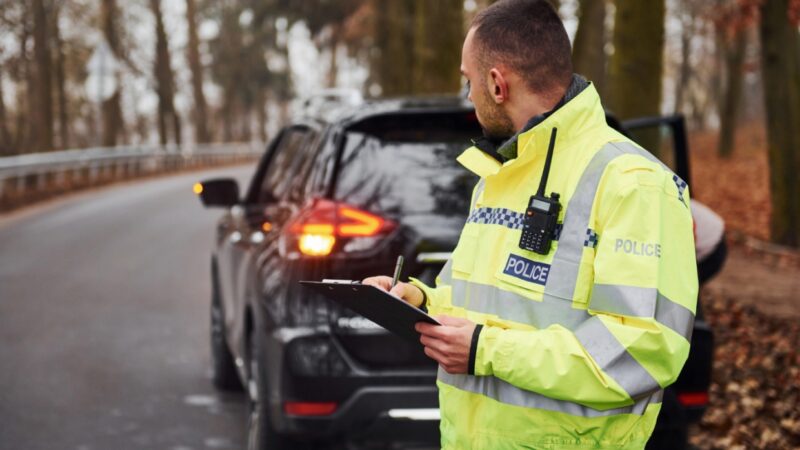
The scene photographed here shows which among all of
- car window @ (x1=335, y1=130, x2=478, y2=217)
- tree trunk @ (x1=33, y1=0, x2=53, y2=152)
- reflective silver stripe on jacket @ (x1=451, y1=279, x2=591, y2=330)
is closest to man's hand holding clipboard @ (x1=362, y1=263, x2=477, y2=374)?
reflective silver stripe on jacket @ (x1=451, y1=279, x2=591, y2=330)

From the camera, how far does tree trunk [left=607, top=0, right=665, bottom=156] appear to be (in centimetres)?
912

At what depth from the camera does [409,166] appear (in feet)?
15.6

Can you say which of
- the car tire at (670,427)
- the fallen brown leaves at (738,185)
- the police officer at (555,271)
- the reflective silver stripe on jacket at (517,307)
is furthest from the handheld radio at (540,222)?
the fallen brown leaves at (738,185)

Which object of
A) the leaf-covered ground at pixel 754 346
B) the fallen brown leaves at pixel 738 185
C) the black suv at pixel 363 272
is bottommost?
the fallen brown leaves at pixel 738 185

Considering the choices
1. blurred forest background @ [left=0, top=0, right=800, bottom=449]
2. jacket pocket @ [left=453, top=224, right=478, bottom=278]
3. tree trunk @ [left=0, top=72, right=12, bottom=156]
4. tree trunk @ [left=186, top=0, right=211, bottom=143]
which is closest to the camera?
jacket pocket @ [left=453, top=224, right=478, bottom=278]

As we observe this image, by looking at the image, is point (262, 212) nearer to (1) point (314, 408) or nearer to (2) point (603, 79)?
(1) point (314, 408)

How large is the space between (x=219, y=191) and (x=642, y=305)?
175 inches

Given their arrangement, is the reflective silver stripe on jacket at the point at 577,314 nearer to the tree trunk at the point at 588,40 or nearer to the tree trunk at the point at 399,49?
the tree trunk at the point at 588,40

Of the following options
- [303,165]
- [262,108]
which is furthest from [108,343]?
[262,108]

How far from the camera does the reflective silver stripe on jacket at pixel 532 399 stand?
2.37m

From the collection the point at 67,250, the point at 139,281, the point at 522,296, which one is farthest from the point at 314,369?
the point at 67,250

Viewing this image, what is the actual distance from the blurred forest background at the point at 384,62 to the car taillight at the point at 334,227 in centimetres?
501

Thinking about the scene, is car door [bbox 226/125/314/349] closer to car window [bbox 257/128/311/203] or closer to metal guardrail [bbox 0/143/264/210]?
car window [bbox 257/128/311/203]

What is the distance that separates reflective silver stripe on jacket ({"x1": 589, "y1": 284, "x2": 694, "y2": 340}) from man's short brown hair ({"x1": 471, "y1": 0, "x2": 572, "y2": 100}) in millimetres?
502
